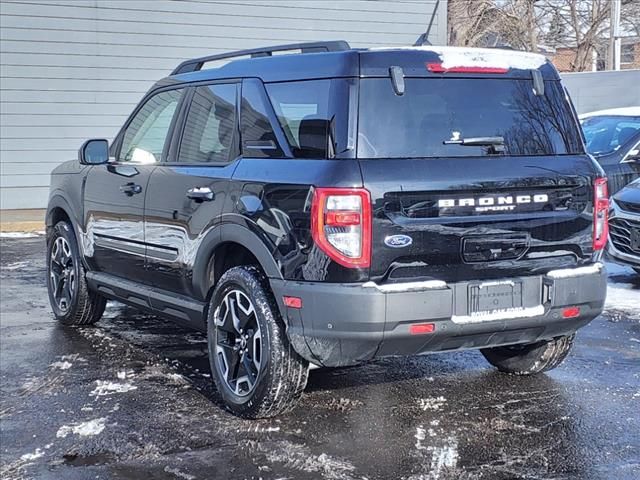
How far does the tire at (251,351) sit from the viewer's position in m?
4.44

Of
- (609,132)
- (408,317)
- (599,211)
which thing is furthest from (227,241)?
(609,132)

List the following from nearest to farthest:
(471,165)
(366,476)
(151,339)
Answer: (366,476) → (471,165) → (151,339)

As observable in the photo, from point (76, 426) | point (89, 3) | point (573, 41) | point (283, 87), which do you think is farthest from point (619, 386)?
point (573, 41)

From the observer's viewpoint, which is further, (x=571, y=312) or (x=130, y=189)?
(x=130, y=189)

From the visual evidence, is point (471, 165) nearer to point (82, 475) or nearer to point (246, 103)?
point (246, 103)

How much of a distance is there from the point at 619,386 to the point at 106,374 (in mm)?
3188

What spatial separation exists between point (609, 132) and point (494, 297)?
23.1 feet

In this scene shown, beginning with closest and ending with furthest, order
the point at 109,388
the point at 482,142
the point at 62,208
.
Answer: the point at 482,142
the point at 109,388
the point at 62,208

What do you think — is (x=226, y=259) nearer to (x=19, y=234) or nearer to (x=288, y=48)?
(x=288, y=48)

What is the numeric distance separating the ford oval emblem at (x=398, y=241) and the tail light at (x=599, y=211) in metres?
1.16

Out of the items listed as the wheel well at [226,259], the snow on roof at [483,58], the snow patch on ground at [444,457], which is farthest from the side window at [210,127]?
the snow patch on ground at [444,457]

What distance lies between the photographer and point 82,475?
3.98 metres

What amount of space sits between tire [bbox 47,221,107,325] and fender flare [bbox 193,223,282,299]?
5.99 ft

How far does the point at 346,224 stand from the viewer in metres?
4.01
